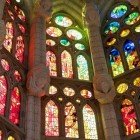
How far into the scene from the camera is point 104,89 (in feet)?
40.2

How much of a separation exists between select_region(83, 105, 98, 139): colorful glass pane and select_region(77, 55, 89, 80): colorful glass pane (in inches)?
A: 66.5

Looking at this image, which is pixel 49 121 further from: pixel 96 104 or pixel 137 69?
pixel 137 69

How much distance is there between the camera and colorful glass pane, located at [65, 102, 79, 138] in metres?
11.8

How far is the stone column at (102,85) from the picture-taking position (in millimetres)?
11442

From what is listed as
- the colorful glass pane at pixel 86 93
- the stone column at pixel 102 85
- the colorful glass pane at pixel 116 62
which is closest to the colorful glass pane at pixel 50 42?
Answer: the stone column at pixel 102 85

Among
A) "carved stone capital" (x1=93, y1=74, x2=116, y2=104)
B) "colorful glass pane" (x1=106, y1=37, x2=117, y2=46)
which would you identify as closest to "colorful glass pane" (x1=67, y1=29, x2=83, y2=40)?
"colorful glass pane" (x1=106, y1=37, x2=117, y2=46)

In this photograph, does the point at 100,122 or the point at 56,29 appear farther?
the point at 56,29

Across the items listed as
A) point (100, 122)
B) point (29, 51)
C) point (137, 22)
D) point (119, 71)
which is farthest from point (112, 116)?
point (137, 22)

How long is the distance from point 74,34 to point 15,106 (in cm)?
578

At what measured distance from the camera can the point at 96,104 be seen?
12844mm

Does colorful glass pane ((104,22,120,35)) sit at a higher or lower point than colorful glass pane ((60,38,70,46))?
higher

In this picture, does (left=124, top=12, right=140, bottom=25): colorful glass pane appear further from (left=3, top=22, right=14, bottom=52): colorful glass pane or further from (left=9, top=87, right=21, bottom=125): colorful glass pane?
(left=9, top=87, right=21, bottom=125): colorful glass pane

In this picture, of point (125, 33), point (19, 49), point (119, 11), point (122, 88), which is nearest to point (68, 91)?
point (122, 88)

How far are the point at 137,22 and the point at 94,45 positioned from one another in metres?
2.53
